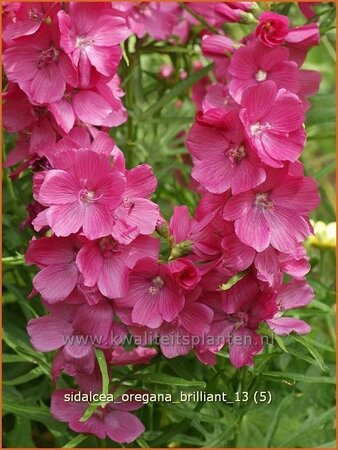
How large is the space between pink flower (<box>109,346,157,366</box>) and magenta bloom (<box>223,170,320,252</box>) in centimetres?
26

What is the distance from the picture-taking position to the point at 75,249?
4.03 feet

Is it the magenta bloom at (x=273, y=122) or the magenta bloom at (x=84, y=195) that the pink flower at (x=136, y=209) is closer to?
the magenta bloom at (x=84, y=195)

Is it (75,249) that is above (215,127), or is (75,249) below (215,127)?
below

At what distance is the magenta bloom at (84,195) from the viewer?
1.16 meters

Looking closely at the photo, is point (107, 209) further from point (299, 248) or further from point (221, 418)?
point (221, 418)

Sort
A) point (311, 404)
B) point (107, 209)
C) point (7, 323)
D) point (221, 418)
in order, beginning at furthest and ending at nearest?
point (311, 404)
point (7, 323)
point (221, 418)
point (107, 209)

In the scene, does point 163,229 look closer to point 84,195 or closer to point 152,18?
point 84,195

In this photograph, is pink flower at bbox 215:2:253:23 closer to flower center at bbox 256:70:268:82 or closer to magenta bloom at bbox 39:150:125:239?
flower center at bbox 256:70:268:82

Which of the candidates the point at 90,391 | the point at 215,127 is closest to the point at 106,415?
the point at 90,391

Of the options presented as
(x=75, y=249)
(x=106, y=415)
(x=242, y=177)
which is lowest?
(x=106, y=415)

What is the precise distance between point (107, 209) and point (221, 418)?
523 mm

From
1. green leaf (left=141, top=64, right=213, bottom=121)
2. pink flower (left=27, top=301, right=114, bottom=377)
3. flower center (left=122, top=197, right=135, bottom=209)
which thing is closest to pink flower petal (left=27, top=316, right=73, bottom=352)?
pink flower (left=27, top=301, right=114, bottom=377)

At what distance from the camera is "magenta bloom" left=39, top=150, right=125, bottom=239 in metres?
1.16

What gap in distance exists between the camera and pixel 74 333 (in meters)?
1.28
